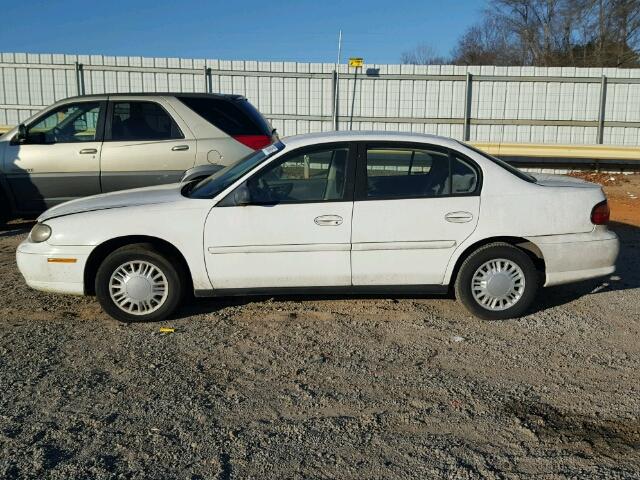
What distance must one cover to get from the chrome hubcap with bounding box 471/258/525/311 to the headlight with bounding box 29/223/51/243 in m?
3.50

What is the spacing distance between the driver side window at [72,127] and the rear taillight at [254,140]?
1.92m

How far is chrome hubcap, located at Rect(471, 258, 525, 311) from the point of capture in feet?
18.6

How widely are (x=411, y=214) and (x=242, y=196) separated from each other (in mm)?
1367

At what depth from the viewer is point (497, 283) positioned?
18.6 ft

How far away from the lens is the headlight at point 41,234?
5562 mm

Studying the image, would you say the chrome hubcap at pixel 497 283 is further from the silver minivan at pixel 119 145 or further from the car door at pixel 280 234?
the silver minivan at pixel 119 145

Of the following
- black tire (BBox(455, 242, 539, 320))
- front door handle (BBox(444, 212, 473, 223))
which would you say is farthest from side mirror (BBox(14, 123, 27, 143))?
black tire (BBox(455, 242, 539, 320))

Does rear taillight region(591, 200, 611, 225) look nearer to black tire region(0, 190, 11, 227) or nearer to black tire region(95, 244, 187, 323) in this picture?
black tire region(95, 244, 187, 323)

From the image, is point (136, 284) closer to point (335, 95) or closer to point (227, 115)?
point (227, 115)

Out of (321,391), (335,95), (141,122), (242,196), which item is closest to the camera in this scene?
(321,391)

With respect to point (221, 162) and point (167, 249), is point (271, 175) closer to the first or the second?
point (167, 249)

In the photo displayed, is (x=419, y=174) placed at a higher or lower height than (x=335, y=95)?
lower

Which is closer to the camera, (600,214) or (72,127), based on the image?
(600,214)

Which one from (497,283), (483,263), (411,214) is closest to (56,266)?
(411,214)
